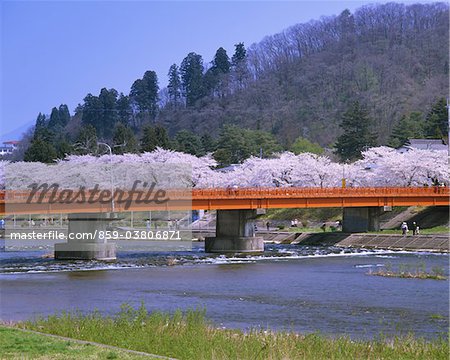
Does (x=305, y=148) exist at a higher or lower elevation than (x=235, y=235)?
higher

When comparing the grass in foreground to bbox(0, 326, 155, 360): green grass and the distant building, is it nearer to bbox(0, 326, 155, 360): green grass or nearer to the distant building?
bbox(0, 326, 155, 360): green grass

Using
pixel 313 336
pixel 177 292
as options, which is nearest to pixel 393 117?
pixel 177 292

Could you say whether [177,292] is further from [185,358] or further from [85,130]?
[85,130]

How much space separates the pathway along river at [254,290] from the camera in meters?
33.3

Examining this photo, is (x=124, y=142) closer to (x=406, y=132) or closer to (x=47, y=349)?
(x=406, y=132)

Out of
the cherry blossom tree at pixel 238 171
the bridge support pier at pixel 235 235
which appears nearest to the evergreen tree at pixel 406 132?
the cherry blossom tree at pixel 238 171

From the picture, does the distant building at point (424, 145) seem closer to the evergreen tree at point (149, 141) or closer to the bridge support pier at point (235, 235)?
the evergreen tree at point (149, 141)

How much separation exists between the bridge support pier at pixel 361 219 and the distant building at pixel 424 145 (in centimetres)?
3312

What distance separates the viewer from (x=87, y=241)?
65688mm

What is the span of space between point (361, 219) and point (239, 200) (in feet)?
55.8

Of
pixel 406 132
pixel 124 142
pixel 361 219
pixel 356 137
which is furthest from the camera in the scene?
pixel 124 142

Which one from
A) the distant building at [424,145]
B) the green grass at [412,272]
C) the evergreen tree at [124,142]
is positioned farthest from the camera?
the evergreen tree at [124,142]

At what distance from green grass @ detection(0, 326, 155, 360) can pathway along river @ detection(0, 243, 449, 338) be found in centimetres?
1082

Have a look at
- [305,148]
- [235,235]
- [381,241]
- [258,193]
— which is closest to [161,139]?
[305,148]
